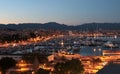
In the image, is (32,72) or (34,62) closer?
(32,72)

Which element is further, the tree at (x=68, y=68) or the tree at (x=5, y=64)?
the tree at (x=5, y=64)

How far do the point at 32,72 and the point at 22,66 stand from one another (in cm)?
186

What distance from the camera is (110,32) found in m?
97.7

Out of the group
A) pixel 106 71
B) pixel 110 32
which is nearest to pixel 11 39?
pixel 106 71

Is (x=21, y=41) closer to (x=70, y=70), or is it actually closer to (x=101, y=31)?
(x=70, y=70)

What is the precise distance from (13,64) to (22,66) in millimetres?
843

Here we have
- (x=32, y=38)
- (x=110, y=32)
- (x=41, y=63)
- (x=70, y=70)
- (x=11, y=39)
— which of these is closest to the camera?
(x=70, y=70)

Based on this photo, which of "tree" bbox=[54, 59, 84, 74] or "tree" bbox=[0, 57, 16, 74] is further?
"tree" bbox=[0, 57, 16, 74]

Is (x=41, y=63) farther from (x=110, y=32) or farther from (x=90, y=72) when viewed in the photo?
(x=110, y=32)

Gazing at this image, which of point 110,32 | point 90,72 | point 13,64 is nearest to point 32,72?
point 13,64

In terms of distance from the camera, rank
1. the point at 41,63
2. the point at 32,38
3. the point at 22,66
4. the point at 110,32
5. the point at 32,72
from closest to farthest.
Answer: the point at 32,72
the point at 22,66
the point at 41,63
the point at 32,38
the point at 110,32

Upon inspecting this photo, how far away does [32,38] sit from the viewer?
6406 centimetres

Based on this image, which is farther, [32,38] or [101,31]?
[101,31]

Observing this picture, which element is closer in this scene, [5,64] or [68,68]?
[68,68]
